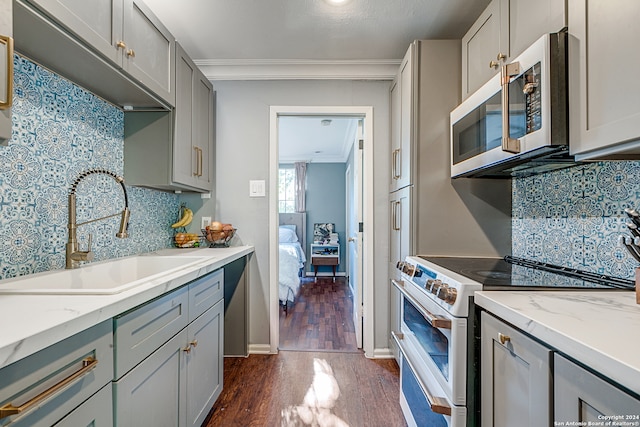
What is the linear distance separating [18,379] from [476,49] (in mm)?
2114

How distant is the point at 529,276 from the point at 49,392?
1.53 meters

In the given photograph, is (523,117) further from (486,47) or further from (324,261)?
(324,261)

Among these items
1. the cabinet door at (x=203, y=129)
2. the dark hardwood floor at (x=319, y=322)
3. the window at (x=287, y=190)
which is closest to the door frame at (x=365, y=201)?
the dark hardwood floor at (x=319, y=322)

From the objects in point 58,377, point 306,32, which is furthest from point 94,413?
point 306,32

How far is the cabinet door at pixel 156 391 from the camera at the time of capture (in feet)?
2.96

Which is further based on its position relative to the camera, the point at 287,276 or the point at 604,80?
the point at 287,276

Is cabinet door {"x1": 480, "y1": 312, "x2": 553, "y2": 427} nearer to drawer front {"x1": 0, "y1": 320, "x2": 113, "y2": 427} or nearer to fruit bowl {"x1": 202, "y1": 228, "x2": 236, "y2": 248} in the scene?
drawer front {"x1": 0, "y1": 320, "x2": 113, "y2": 427}

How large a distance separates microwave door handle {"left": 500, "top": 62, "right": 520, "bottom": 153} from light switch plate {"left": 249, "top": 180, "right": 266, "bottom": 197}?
174 centimetres

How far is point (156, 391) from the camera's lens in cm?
108

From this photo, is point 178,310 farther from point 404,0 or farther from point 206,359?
point 404,0

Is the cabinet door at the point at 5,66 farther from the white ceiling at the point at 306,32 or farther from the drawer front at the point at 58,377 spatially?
the white ceiling at the point at 306,32

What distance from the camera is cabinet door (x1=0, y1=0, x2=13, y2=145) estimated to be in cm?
79

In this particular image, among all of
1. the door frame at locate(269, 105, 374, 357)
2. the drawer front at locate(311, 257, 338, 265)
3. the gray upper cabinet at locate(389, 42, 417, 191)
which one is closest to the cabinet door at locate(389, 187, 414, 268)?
the gray upper cabinet at locate(389, 42, 417, 191)

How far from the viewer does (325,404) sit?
178 centimetres
